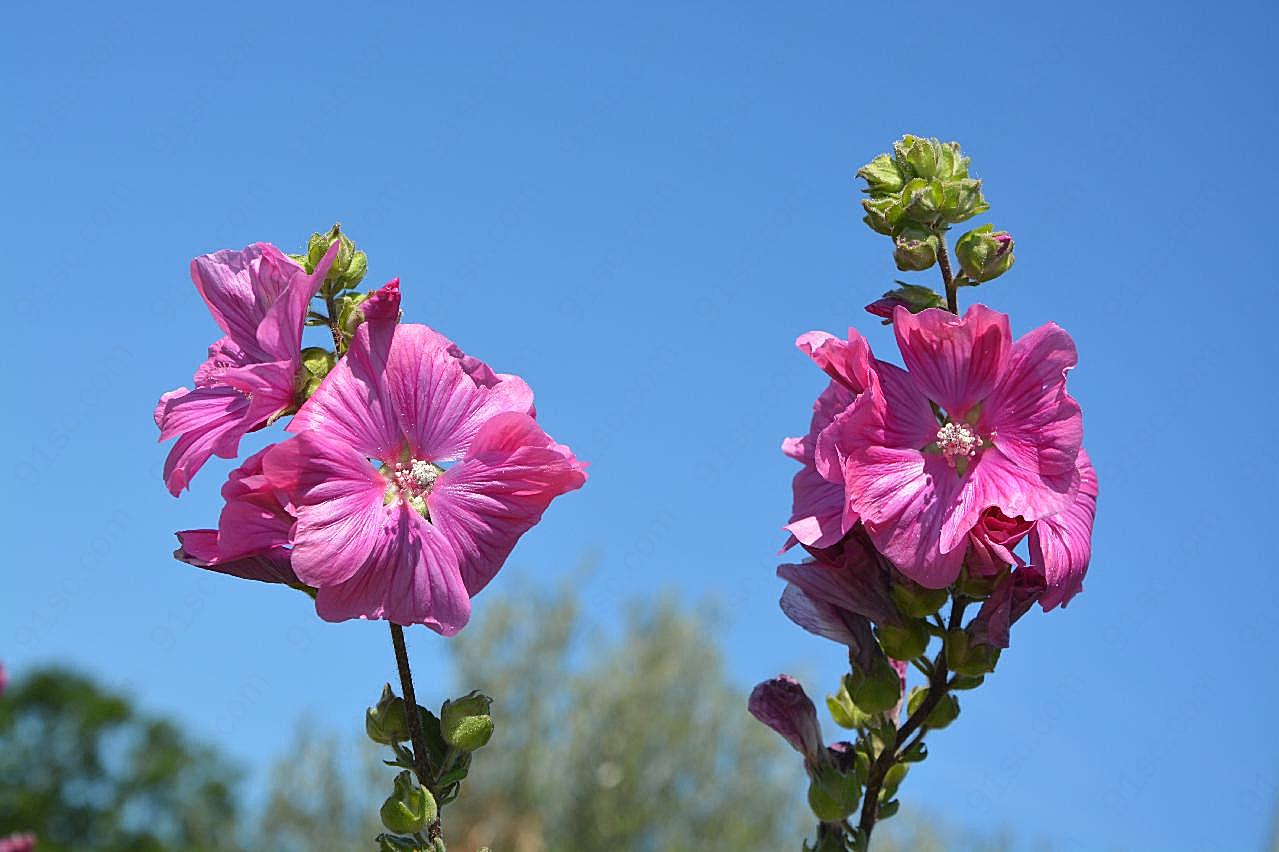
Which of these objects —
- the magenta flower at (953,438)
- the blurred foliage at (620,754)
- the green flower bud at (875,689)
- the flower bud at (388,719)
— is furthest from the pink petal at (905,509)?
the blurred foliage at (620,754)

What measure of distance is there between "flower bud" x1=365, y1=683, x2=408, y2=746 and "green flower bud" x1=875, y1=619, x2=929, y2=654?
27.3 inches

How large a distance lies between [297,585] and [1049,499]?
1035 mm

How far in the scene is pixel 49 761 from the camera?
24969mm

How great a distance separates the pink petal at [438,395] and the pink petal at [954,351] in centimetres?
57

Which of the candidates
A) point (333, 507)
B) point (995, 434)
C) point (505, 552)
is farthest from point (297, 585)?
point (995, 434)

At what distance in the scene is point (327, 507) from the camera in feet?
5.49

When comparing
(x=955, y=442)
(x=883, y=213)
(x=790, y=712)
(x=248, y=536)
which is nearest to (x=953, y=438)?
(x=955, y=442)

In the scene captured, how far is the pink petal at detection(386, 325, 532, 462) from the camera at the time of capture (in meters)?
1.75

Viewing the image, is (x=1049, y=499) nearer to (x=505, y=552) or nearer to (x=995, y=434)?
(x=995, y=434)

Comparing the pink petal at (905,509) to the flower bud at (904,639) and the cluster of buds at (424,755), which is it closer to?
the flower bud at (904,639)

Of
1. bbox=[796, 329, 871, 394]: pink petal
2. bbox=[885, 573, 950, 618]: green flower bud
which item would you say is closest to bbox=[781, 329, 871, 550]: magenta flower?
bbox=[796, 329, 871, 394]: pink petal

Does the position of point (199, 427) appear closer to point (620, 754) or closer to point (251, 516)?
point (251, 516)

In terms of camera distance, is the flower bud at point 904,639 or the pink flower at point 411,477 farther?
the flower bud at point 904,639

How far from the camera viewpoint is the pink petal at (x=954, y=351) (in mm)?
1899
